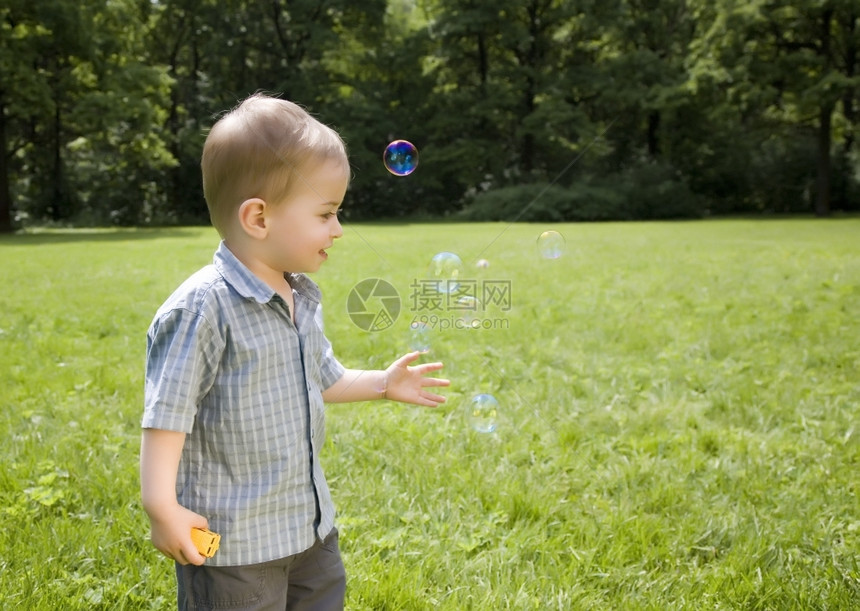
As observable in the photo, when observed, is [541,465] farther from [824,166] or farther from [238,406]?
[824,166]

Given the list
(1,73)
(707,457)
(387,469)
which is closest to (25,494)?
(387,469)

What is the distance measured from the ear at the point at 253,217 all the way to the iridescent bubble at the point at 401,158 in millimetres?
1793

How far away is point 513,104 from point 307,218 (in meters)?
29.6

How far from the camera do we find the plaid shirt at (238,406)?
1.36 m

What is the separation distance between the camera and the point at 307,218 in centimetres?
146

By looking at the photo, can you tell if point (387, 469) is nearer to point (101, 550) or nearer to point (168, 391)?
point (101, 550)

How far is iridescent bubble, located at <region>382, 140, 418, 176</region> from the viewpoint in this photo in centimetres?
321

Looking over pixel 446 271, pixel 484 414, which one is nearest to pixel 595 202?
pixel 446 271

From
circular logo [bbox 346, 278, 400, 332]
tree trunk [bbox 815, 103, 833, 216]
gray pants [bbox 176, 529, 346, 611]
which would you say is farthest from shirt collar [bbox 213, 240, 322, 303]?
tree trunk [bbox 815, 103, 833, 216]

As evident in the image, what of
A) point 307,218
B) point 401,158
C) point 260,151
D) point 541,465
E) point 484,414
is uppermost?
point 401,158

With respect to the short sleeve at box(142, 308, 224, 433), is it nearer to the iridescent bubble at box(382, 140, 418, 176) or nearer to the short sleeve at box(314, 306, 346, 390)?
the short sleeve at box(314, 306, 346, 390)

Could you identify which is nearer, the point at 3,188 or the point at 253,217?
the point at 253,217

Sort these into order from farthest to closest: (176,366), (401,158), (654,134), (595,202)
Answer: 1. (654,134)
2. (595,202)
3. (401,158)
4. (176,366)

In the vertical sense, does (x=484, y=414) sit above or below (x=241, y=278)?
below
